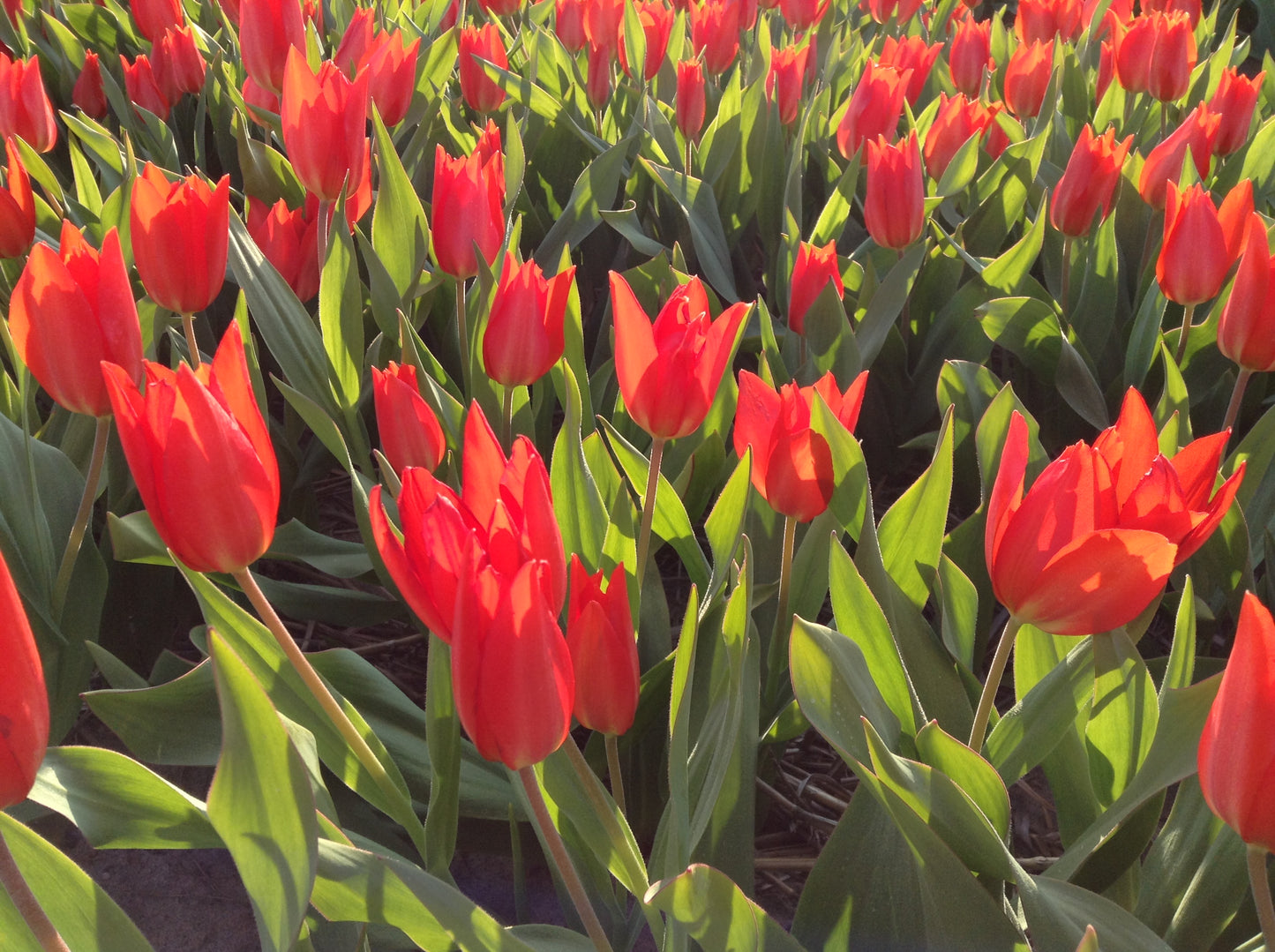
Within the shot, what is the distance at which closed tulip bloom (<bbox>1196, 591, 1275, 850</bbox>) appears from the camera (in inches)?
16.1

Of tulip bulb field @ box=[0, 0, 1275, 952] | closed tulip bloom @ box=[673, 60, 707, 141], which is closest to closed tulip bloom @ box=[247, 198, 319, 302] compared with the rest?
tulip bulb field @ box=[0, 0, 1275, 952]

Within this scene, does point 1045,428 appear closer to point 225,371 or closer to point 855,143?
point 855,143

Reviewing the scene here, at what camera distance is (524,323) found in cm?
86

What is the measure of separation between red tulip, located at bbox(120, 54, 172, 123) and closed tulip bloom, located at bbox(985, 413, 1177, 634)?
1606mm

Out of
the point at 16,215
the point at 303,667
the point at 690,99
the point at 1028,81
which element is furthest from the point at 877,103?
the point at 303,667

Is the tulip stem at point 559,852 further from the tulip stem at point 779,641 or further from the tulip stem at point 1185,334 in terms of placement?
the tulip stem at point 1185,334

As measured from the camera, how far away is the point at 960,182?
1507mm

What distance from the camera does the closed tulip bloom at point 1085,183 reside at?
→ 1.28 m

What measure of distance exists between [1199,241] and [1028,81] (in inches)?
31.8

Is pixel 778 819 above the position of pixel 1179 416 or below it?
→ below

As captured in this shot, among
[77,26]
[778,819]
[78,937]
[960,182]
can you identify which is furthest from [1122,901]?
[77,26]

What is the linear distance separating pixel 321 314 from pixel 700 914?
2.50 feet

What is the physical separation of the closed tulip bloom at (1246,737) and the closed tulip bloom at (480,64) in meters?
1.46

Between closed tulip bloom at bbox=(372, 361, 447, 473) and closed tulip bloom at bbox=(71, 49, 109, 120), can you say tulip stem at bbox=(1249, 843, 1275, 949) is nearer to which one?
closed tulip bloom at bbox=(372, 361, 447, 473)
